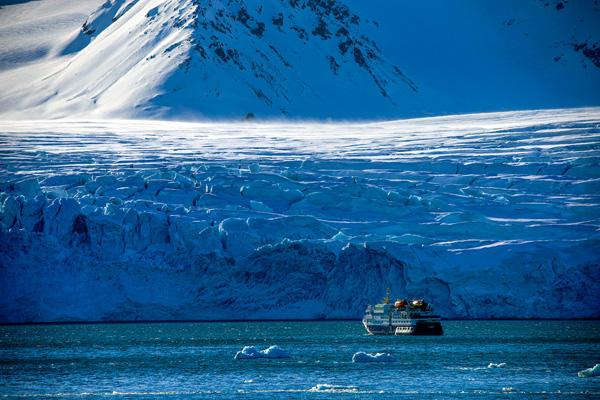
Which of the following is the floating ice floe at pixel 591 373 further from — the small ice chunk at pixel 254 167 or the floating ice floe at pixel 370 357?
the small ice chunk at pixel 254 167

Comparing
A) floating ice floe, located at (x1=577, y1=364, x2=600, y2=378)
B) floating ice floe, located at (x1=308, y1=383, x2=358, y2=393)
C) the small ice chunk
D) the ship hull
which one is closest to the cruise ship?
the ship hull

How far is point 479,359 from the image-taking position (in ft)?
140

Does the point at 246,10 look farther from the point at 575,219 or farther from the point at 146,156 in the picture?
the point at 575,219

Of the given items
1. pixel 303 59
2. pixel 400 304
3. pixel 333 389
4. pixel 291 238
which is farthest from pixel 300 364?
pixel 303 59

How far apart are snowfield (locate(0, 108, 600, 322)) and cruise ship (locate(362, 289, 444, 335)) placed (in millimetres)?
2201

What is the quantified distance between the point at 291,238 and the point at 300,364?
48.4 ft

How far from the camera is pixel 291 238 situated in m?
55.9

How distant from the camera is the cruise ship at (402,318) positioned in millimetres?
51219

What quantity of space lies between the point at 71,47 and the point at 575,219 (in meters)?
74.0

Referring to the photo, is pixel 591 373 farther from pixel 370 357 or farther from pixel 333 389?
pixel 333 389

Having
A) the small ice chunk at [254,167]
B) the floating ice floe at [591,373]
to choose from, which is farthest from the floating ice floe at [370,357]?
the small ice chunk at [254,167]

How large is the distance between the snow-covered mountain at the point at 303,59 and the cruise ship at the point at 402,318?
1869 inches

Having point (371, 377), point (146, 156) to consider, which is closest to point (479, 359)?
point (371, 377)

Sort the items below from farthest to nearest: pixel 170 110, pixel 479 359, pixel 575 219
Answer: pixel 170 110
pixel 575 219
pixel 479 359
